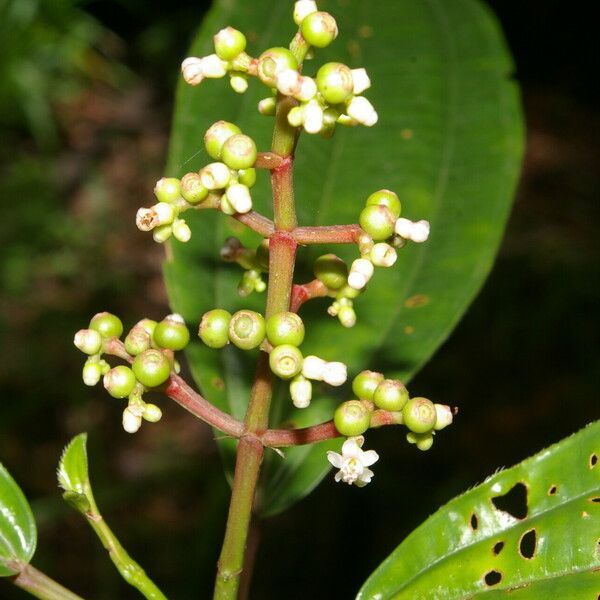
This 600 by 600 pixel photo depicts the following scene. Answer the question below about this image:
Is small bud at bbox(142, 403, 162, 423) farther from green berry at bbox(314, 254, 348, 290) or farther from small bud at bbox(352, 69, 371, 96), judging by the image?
small bud at bbox(352, 69, 371, 96)

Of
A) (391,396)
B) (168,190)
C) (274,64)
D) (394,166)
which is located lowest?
(391,396)

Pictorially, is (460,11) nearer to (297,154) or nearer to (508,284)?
(297,154)

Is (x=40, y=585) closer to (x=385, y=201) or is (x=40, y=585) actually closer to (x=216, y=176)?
(x=216, y=176)

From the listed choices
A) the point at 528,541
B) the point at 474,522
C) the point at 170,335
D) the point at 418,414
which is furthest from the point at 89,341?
the point at 528,541

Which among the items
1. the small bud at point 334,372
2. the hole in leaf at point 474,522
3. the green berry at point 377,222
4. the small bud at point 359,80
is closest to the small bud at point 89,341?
the small bud at point 334,372

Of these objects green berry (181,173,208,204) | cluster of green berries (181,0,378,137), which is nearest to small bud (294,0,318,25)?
cluster of green berries (181,0,378,137)

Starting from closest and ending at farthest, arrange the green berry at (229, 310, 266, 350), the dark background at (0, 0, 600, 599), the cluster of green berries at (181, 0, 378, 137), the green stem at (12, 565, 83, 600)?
the cluster of green berries at (181, 0, 378, 137) < the green berry at (229, 310, 266, 350) < the green stem at (12, 565, 83, 600) < the dark background at (0, 0, 600, 599)
